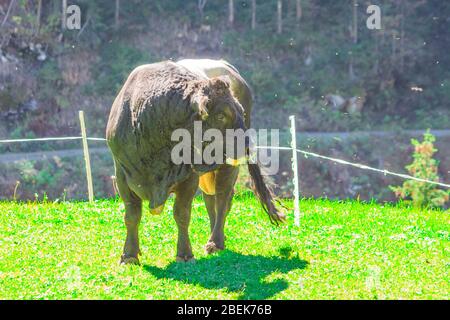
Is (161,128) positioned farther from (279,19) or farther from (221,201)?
(279,19)

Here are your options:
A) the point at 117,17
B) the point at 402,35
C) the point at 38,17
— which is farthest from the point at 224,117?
the point at 402,35

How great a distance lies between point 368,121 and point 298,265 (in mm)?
36477

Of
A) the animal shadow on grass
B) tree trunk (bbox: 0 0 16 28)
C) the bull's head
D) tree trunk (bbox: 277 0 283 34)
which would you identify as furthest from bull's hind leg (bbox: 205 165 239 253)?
tree trunk (bbox: 277 0 283 34)

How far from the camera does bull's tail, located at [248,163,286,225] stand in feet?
33.1

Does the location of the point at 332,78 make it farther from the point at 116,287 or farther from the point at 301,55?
the point at 116,287

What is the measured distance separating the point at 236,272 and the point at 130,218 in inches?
59.5

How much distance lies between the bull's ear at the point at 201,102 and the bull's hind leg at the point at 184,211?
110 centimetres

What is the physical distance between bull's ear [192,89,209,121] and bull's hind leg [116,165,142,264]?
5.09 feet

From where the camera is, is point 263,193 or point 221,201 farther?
point 263,193

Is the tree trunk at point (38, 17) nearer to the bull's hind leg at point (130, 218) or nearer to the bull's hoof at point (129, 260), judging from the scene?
the bull's hind leg at point (130, 218)

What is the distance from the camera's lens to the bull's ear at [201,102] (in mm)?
7754

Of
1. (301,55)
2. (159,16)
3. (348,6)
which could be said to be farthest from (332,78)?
(159,16)

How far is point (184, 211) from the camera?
350 inches

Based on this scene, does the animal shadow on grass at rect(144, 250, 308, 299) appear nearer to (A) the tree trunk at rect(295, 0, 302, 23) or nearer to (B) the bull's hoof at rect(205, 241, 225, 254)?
(B) the bull's hoof at rect(205, 241, 225, 254)
